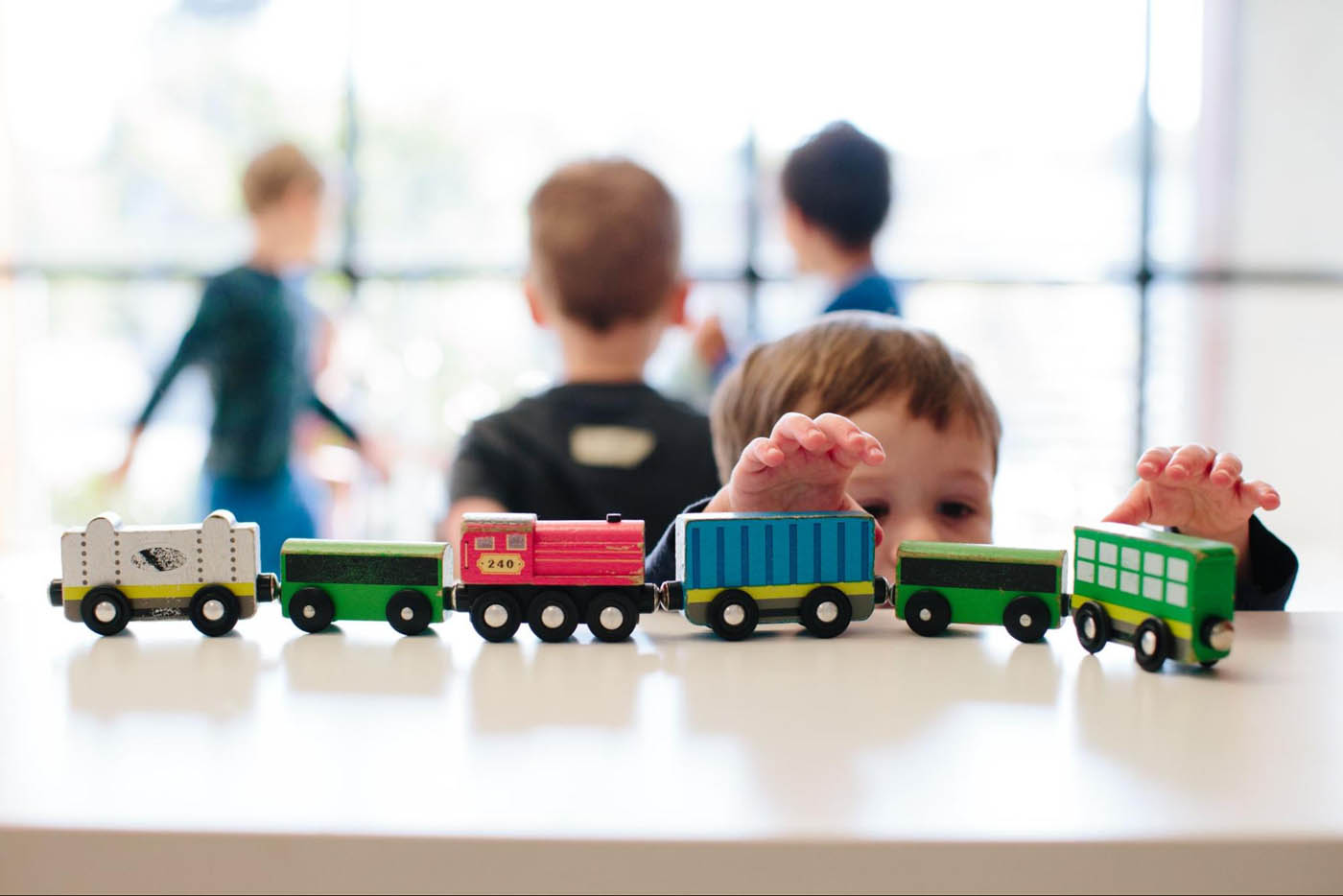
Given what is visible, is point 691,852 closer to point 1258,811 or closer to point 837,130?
point 1258,811

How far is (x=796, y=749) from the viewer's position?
53 cm

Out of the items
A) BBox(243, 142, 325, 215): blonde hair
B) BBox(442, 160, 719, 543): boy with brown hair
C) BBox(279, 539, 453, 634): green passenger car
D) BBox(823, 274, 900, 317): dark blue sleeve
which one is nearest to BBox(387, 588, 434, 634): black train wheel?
BBox(279, 539, 453, 634): green passenger car

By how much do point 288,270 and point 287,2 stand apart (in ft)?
2.75

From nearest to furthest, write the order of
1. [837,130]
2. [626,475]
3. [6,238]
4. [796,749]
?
[796,749], [626,475], [837,130], [6,238]

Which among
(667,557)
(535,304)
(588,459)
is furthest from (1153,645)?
(535,304)

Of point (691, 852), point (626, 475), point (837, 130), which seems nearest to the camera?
point (691, 852)

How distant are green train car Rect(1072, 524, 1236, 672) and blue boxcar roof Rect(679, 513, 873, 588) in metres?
0.16

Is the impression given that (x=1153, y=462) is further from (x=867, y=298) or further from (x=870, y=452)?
(x=867, y=298)

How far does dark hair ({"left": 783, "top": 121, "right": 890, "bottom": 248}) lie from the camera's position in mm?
2131

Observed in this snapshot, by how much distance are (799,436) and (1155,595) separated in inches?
9.8

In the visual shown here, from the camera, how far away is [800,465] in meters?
0.84

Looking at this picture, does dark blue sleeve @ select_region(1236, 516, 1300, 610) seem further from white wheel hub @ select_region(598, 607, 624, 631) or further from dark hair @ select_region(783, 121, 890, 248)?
dark hair @ select_region(783, 121, 890, 248)

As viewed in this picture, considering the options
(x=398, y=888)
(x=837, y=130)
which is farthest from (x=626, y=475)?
(x=398, y=888)

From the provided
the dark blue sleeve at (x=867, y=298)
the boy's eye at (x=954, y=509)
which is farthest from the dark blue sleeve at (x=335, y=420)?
the boy's eye at (x=954, y=509)
